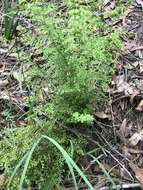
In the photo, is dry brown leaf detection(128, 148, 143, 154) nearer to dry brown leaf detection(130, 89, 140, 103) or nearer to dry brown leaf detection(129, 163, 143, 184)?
dry brown leaf detection(129, 163, 143, 184)

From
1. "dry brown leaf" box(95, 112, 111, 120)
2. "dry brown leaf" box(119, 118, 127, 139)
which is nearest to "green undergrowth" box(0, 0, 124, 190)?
"dry brown leaf" box(95, 112, 111, 120)

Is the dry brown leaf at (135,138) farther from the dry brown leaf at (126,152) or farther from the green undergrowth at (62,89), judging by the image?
the green undergrowth at (62,89)

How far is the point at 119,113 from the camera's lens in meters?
2.70

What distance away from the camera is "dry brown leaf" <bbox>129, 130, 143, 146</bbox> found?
2.56m

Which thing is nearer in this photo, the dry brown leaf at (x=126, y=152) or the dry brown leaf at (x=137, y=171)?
the dry brown leaf at (x=137, y=171)

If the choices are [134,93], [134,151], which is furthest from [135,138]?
[134,93]

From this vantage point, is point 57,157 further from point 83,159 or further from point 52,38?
point 52,38


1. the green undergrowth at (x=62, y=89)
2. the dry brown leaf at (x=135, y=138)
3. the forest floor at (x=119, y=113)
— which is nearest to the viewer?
the green undergrowth at (x=62, y=89)

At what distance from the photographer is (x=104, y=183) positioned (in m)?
2.36

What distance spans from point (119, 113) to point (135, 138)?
201 mm

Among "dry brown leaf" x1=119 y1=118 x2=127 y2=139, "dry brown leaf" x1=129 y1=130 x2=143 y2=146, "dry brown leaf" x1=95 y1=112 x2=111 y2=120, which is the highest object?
"dry brown leaf" x1=95 y1=112 x2=111 y2=120

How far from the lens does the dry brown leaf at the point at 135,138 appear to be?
8.39 feet

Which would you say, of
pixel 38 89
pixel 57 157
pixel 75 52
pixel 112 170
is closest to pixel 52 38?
pixel 75 52

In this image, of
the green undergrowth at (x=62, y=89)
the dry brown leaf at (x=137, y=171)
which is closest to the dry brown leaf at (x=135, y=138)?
the dry brown leaf at (x=137, y=171)
